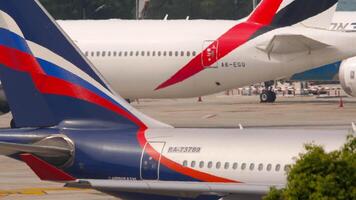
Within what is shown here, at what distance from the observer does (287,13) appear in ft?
160

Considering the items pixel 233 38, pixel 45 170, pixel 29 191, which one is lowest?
pixel 29 191

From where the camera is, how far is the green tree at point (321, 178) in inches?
516

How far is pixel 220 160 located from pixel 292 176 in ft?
25.9

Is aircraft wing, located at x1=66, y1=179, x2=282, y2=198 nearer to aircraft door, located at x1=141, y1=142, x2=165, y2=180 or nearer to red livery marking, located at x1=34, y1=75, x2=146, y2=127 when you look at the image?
aircraft door, located at x1=141, y1=142, x2=165, y2=180

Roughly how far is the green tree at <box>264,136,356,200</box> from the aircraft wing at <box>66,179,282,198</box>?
4.66 meters

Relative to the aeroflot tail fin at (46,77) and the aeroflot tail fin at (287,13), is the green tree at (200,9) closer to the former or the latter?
the aeroflot tail fin at (287,13)

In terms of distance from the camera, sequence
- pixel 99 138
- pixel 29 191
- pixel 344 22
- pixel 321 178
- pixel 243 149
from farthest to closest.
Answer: pixel 344 22 → pixel 29 191 → pixel 99 138 → pixel 243 149 → pixel 321 178

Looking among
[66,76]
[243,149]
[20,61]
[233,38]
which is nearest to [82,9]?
[233,38]

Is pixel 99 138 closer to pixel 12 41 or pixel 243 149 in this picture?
pixel 12 41

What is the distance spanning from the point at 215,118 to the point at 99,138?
35.7 metres

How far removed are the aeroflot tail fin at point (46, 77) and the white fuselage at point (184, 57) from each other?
24.5 m

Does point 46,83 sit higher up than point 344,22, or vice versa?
point 344,22

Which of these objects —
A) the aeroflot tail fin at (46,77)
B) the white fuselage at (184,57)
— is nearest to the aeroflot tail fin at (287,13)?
the white fuselage at (184,57)

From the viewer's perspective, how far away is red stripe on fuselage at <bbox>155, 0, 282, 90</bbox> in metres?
47.6
